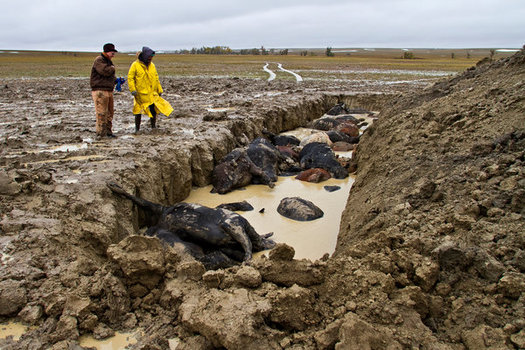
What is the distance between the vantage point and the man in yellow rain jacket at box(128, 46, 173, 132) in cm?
737

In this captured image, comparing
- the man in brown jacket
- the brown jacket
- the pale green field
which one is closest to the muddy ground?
the man in brown jacket

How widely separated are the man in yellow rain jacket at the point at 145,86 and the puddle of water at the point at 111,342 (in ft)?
18.6

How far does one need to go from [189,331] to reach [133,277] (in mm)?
719

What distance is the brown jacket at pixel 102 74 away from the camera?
23.3ft

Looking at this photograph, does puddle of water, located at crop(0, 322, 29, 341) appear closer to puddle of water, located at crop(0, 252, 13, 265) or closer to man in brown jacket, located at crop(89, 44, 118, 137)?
puddle of water, located at crop(0, 252, 13, 265)

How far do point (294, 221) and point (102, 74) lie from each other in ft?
15.5

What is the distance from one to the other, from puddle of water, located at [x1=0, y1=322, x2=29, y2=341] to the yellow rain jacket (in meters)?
5.58

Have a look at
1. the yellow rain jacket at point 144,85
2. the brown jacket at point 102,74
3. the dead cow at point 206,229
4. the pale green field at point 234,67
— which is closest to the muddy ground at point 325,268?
the dead cow at point 206,229

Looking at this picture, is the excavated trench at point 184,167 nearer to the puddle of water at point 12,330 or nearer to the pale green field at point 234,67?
the puddle of water at point 12,330

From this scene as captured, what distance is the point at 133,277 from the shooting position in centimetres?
294

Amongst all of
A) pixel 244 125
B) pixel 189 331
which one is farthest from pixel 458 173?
pixel 244 125

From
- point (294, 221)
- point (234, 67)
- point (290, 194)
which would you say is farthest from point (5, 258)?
point (234, 67)

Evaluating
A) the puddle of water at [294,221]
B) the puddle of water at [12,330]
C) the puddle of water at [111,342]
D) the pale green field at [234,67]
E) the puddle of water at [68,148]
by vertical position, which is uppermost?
the pale green field at [234,67]

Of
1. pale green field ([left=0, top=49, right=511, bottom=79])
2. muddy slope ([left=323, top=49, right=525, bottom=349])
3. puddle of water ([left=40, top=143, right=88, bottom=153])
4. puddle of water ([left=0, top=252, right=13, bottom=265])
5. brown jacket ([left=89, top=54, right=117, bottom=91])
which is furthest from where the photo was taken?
pale green field ([left=0, top=49, right=511, bottom=79])
